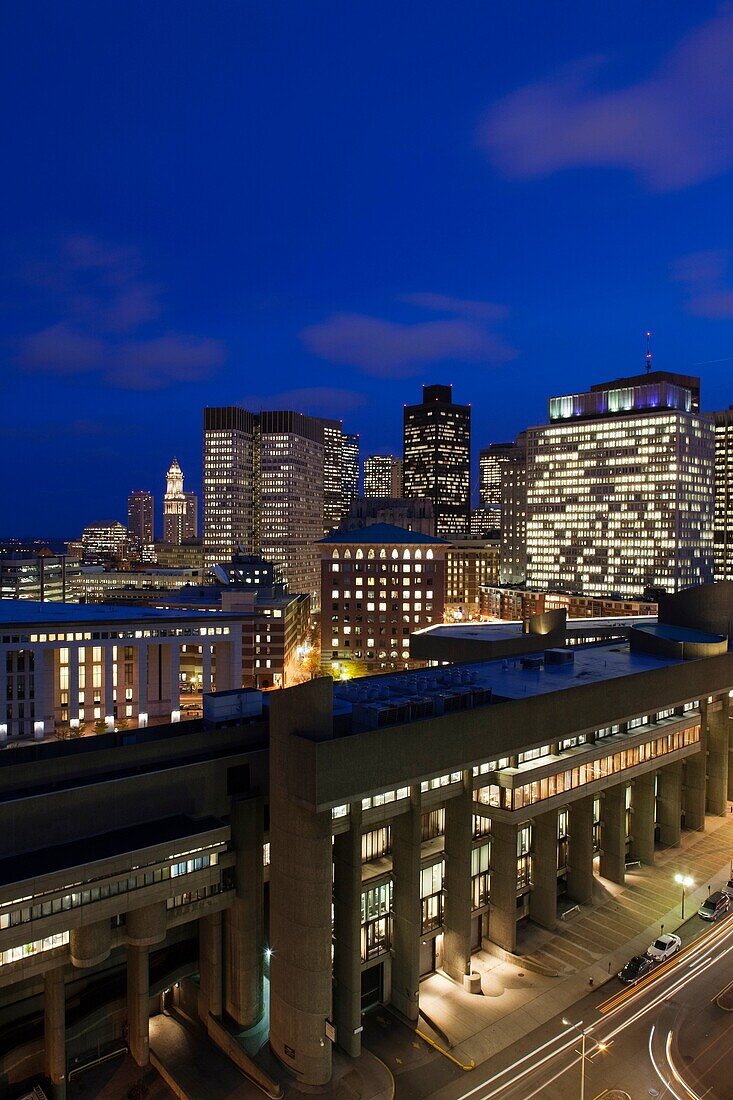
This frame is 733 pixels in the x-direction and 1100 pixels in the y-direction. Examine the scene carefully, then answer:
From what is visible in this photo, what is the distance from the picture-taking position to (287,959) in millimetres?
41406

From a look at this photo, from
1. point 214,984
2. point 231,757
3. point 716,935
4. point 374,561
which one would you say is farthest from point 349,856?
point 374,561

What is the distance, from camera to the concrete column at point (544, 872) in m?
56.6

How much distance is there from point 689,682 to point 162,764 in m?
51.5

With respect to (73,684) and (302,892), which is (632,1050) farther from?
(73,684)

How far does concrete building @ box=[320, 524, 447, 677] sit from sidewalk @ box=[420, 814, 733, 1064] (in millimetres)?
107521

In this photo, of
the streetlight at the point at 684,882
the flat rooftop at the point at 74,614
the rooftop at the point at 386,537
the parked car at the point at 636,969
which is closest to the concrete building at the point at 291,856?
the parked car at the point at 636,969

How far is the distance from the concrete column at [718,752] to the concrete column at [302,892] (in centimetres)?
5225

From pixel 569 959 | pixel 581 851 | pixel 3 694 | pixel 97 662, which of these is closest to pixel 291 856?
pixel 569 959

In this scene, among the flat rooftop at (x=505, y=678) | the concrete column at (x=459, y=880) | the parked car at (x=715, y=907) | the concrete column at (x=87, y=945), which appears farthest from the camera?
the parked car at (x=715, y=907)

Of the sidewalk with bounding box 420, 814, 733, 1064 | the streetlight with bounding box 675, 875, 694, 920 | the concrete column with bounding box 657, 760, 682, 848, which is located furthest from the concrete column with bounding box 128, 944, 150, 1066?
the concrete column with bounding box 657, 760, 682, 848

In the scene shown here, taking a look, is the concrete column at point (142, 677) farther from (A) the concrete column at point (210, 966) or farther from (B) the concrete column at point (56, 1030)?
(B) the concrete column at point (56, 1030)

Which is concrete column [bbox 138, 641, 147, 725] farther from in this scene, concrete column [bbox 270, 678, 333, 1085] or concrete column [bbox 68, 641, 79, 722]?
concrete column [bbox 270, 678, 333, 1085]

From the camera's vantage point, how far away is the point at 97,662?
5128 inches

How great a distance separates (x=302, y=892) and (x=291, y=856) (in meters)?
2.10
